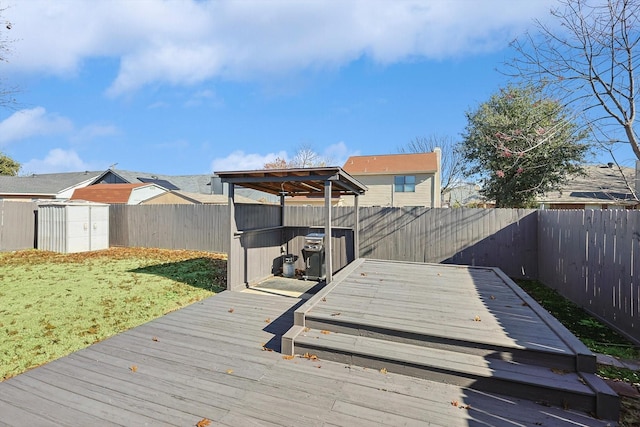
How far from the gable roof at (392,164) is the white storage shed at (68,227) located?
43.8 ft

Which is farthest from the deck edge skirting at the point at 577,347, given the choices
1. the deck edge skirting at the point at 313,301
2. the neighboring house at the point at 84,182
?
the neighboring house at the point at 84,182

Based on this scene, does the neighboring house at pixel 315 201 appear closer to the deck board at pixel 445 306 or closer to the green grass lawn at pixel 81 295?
the green grass lawn at pixel 81 295

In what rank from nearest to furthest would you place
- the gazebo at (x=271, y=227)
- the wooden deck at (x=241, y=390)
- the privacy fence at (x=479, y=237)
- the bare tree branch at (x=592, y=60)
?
the wooden deck at (x=241, y=390) → the privacy fence at (x=479, y=237) → the bare tree branch at (x=592, y=60) → the gazebo at (x=271, y=227)

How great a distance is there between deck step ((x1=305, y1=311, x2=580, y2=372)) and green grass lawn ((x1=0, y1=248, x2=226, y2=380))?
9.87 ft

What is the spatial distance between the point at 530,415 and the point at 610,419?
1.97ft

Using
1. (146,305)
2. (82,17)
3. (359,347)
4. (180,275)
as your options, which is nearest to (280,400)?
(359,347)

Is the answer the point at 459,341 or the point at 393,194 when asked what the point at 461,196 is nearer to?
the point at 393,194

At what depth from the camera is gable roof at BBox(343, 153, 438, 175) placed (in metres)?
17.8

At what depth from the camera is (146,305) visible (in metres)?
5.11

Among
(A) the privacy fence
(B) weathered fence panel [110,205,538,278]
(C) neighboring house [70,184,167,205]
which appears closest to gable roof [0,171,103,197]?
(C) neighboring house [70,184,167,205]

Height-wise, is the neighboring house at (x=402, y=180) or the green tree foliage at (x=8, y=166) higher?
the green tree foliage at (x=8, y=166)

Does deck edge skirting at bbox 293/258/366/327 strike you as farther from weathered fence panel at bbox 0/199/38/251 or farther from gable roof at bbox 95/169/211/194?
gable roof at bbox 95/169/211/194

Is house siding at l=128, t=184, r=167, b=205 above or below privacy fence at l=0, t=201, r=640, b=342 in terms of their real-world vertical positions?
above

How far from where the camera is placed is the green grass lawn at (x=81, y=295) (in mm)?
3660
